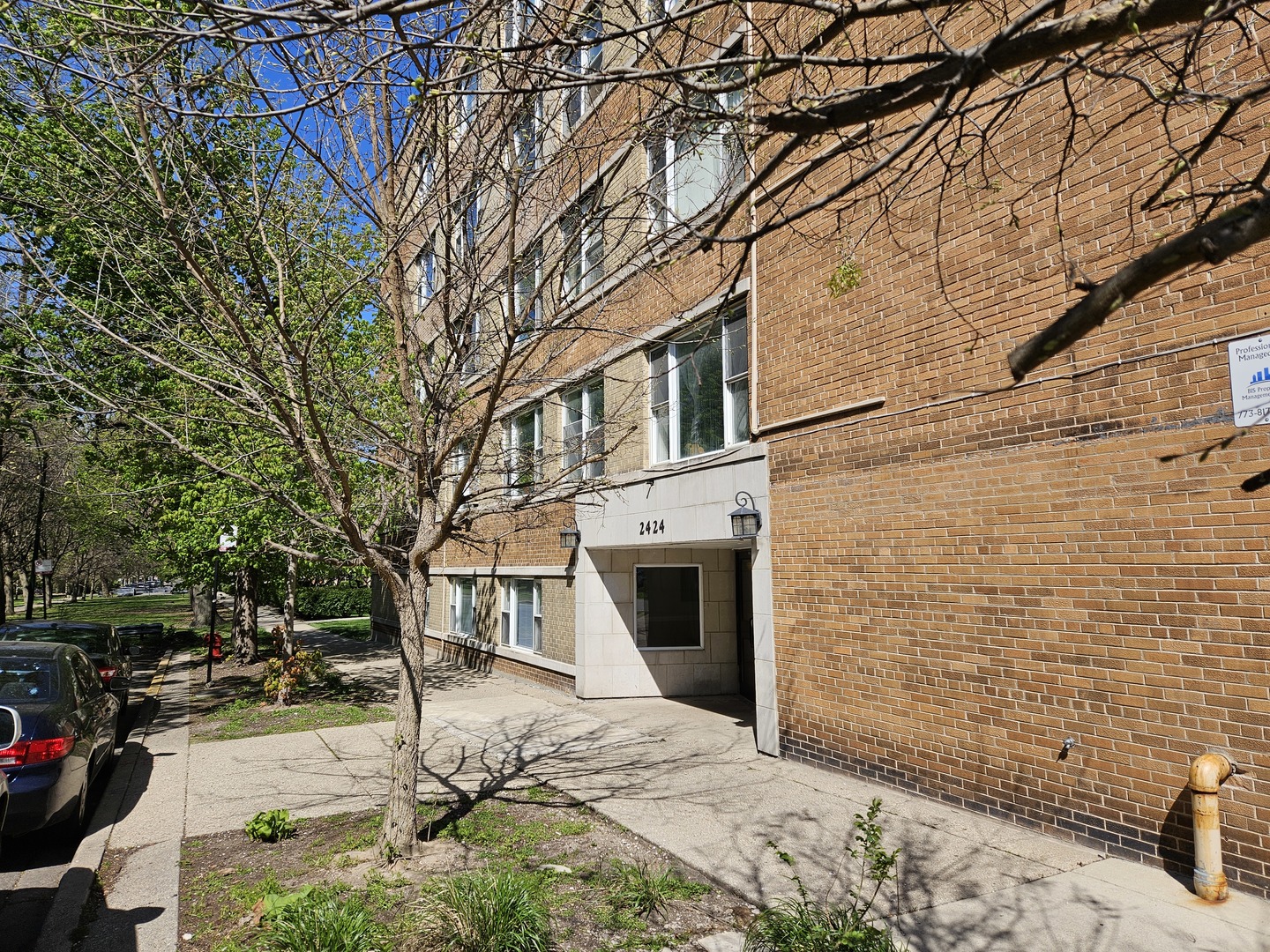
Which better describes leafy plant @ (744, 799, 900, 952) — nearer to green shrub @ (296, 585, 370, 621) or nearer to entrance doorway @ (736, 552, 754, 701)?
entrance doorway @ (736, 552, 754, 701)

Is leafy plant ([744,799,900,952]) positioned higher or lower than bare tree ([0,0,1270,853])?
lower

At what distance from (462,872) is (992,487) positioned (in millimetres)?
5314

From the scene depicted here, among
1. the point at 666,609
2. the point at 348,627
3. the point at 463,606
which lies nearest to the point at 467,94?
the point at 666,609

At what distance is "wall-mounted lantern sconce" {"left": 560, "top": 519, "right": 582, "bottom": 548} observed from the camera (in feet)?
48.5

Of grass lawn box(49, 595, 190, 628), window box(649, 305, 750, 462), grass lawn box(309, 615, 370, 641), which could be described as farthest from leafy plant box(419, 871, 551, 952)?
grass lawn box(309, 615, 370, 641)

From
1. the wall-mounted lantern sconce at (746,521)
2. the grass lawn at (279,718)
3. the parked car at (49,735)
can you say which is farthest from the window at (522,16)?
the grass lawn at (279,718)

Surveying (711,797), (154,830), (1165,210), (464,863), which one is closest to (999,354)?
(1165,210)

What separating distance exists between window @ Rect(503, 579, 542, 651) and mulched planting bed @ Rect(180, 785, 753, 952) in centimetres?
886

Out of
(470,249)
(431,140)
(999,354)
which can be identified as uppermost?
(431,140)

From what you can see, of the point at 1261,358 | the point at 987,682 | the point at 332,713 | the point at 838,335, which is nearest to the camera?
the point at 1261,358

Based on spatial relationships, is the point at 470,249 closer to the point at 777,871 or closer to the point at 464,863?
the point at 464,863

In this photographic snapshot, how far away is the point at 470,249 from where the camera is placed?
20.5 feet

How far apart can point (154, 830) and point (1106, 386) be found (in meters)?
8.87

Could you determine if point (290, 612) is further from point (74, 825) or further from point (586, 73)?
point (586, 73)
